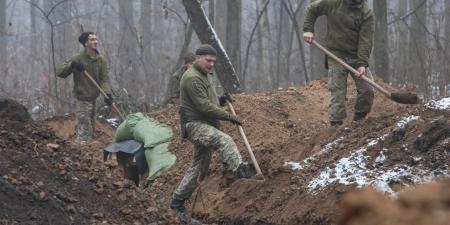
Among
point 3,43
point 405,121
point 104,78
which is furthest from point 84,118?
point 3,43

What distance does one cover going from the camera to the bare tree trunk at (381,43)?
16078mm

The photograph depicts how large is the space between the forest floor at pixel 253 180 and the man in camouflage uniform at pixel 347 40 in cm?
63

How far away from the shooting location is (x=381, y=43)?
636 inches

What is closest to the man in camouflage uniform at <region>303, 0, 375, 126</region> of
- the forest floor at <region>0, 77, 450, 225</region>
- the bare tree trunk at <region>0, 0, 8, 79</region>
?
the forest floor at <region>0, 77, 450, 225</region>

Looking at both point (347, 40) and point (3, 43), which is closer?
point (347, 40)

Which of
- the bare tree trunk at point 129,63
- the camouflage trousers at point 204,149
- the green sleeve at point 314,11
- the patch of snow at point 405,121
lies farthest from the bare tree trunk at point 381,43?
the camouflage trousers at point 204,149

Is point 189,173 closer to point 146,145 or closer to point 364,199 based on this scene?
point 146,145

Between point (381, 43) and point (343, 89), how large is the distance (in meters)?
7.19

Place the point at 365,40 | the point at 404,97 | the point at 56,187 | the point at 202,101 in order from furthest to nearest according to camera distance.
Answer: the point at 365,40 → the point at 404,97 → the point at 202,101 → the point at 56,187

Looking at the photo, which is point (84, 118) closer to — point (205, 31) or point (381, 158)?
point (205, 31)

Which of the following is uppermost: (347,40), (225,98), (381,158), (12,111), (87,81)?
(347,40)

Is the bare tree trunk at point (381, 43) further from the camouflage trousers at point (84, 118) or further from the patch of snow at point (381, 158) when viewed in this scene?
the patch of snow at point (381, 158)

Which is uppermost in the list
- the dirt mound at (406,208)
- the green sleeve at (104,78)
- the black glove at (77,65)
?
the dirt mound at (406,208)

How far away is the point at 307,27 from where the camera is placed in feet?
30.8
